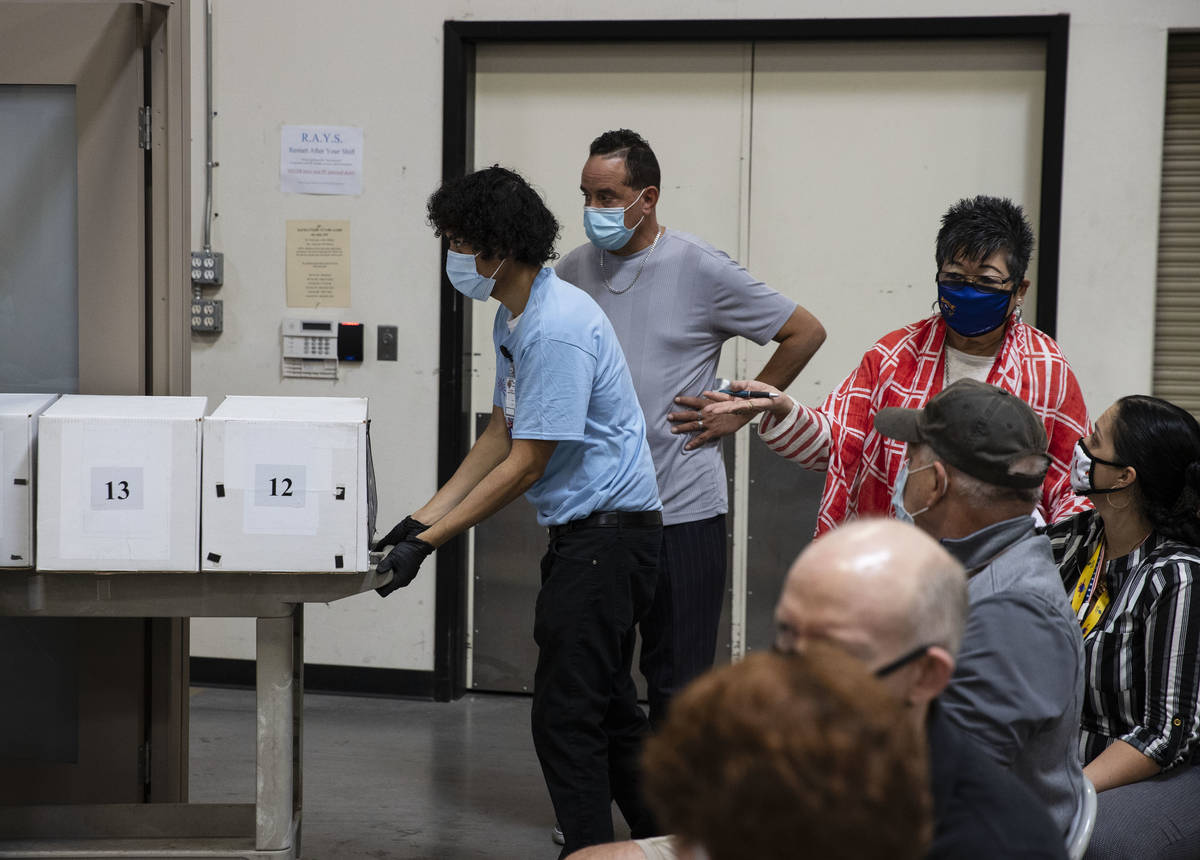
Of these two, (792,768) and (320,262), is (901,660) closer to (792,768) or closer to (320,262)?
(792,768)

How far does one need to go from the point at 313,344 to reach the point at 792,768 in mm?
3422

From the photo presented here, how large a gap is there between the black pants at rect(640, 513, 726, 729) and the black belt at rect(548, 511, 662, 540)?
0.24m

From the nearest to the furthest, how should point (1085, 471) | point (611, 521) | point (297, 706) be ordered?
point (1085, 471), point (611, 521), point (297, 706)

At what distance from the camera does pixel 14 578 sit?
2.22 metres

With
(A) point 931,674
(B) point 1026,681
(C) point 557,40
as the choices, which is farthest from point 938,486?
(C) point 557,40

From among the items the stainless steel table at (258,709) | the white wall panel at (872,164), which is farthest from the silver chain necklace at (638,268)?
the white wall panel at (872,164)

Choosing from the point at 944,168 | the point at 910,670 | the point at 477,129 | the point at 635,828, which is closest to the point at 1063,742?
the point at 910,670

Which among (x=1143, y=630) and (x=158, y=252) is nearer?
(x=1143, y=630)

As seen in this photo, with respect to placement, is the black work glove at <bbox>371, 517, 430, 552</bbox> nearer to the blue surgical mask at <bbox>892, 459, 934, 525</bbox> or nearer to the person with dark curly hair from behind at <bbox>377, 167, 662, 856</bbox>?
the person with dark curly hair from behind at <bbox>377, 167, 662, 856</bbox>

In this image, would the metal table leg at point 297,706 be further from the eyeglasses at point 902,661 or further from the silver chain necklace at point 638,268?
the eyeglasses at point 902,661

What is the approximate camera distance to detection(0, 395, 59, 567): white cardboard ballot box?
217 centimetres

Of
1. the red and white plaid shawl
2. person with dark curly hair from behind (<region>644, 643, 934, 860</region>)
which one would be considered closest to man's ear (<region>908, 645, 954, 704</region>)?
person with dark curly hair from behind (<region>644, 643, 934, 860</region>)

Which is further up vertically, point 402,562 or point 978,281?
point 978,281

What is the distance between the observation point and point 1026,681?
1438 mm
